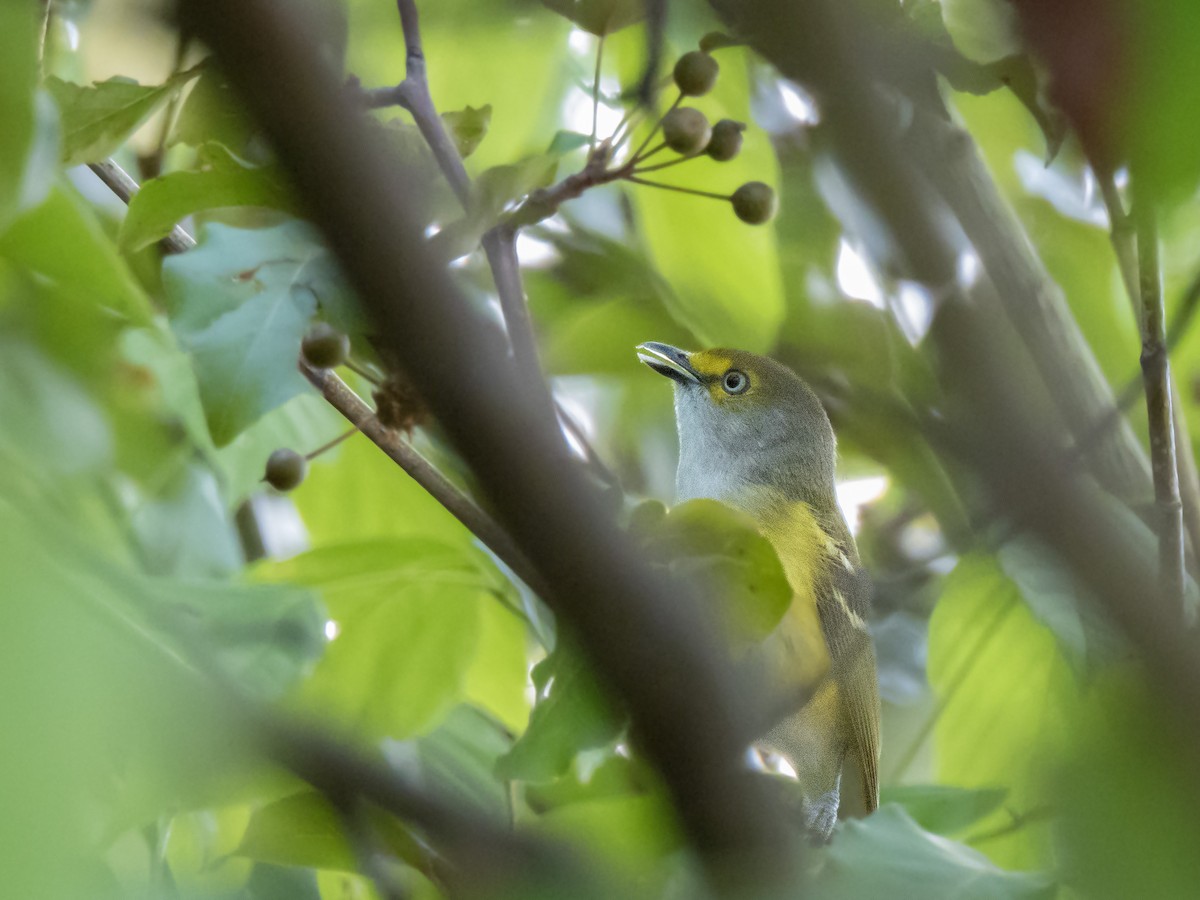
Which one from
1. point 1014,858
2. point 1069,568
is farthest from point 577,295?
point 1069,568

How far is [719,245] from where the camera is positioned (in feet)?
7.98

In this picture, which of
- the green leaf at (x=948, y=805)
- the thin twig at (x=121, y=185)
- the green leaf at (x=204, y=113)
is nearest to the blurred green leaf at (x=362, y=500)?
the thin twig at (x=121, y=185)

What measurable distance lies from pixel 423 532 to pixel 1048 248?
5.79 ft

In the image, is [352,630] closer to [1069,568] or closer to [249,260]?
[249,260]

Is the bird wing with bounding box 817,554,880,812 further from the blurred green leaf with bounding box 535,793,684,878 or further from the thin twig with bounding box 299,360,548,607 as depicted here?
the thin twig with bounding box 299,360,548,607

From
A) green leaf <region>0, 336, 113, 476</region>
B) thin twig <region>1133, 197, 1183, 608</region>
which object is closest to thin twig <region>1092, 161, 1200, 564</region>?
thin twig <region>1133, 197, 1183, 608</region>

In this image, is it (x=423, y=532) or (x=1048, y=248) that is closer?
(x=423, y=532)

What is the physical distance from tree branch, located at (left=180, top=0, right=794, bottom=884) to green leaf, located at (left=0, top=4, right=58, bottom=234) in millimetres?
138

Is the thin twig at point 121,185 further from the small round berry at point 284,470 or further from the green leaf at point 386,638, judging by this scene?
the green leaf at point 386,638

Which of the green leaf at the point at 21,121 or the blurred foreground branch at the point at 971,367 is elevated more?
the green leaf at the point at 21,121

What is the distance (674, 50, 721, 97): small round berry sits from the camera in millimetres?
2111

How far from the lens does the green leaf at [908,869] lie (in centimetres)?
103

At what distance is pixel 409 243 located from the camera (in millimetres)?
750

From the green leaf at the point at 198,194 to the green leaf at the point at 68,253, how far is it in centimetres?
15
